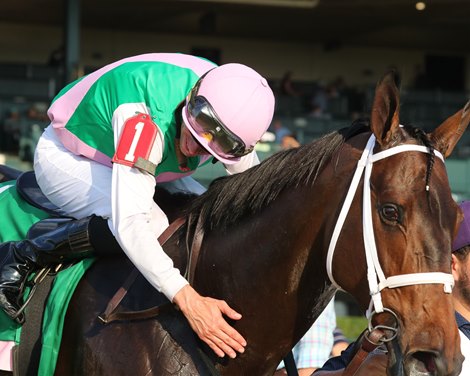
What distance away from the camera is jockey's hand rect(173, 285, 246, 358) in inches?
115

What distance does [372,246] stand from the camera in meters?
2.65

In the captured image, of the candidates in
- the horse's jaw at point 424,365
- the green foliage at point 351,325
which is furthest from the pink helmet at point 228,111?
the green foliage at point 351,325

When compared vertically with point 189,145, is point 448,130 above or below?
above

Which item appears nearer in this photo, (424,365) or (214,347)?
(424,365)

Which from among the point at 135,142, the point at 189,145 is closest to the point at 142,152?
the point at 135,142

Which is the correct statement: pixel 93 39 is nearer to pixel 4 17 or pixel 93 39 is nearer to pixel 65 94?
pixel 4 17

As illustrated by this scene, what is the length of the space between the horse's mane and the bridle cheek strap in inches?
4.9

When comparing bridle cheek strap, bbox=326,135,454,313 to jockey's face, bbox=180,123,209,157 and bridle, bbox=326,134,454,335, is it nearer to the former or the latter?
bridle, bbox=326,134,454,335

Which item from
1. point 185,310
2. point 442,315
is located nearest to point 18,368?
point 185,310

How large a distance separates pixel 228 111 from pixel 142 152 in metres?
0.33

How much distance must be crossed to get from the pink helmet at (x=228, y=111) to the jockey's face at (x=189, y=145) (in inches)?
2.5

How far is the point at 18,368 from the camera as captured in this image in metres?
3.31

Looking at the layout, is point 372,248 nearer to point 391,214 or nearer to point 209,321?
point 391,214

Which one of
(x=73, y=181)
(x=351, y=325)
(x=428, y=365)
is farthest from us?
(x=351, y=325)
